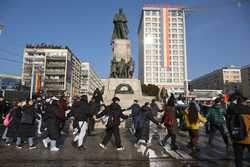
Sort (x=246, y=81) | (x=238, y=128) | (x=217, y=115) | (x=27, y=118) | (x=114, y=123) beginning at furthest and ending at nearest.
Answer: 1. (x=246, y=81)
2. (x=27, y=118)
3. (x=217, y=115)
4. (x=114, y=123)
5. (x=238, y=128)

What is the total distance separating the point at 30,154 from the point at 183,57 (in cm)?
11191

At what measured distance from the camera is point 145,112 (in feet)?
28.3

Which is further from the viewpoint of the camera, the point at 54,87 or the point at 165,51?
the point at 165,51

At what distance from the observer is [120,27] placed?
912 inches

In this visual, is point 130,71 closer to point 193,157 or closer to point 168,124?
point 168,124

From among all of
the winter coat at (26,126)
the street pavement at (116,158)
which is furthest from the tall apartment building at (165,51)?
the street pavement at (116,158)

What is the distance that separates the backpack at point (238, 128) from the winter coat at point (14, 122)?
24.3 ft

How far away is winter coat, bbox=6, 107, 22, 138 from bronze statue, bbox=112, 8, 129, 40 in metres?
15.1

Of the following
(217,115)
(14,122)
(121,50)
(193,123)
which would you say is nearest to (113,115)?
(193,123)

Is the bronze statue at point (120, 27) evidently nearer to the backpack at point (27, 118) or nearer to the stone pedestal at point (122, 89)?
the stone pedestal at point (122, 89)

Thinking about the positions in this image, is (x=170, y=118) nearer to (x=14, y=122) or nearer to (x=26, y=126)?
(x=26, y=126)

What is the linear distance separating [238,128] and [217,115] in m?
3.75

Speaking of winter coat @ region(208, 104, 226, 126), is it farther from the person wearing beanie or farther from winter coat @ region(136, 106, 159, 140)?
the person wearing beanie

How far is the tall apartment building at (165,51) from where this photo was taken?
114 meters
